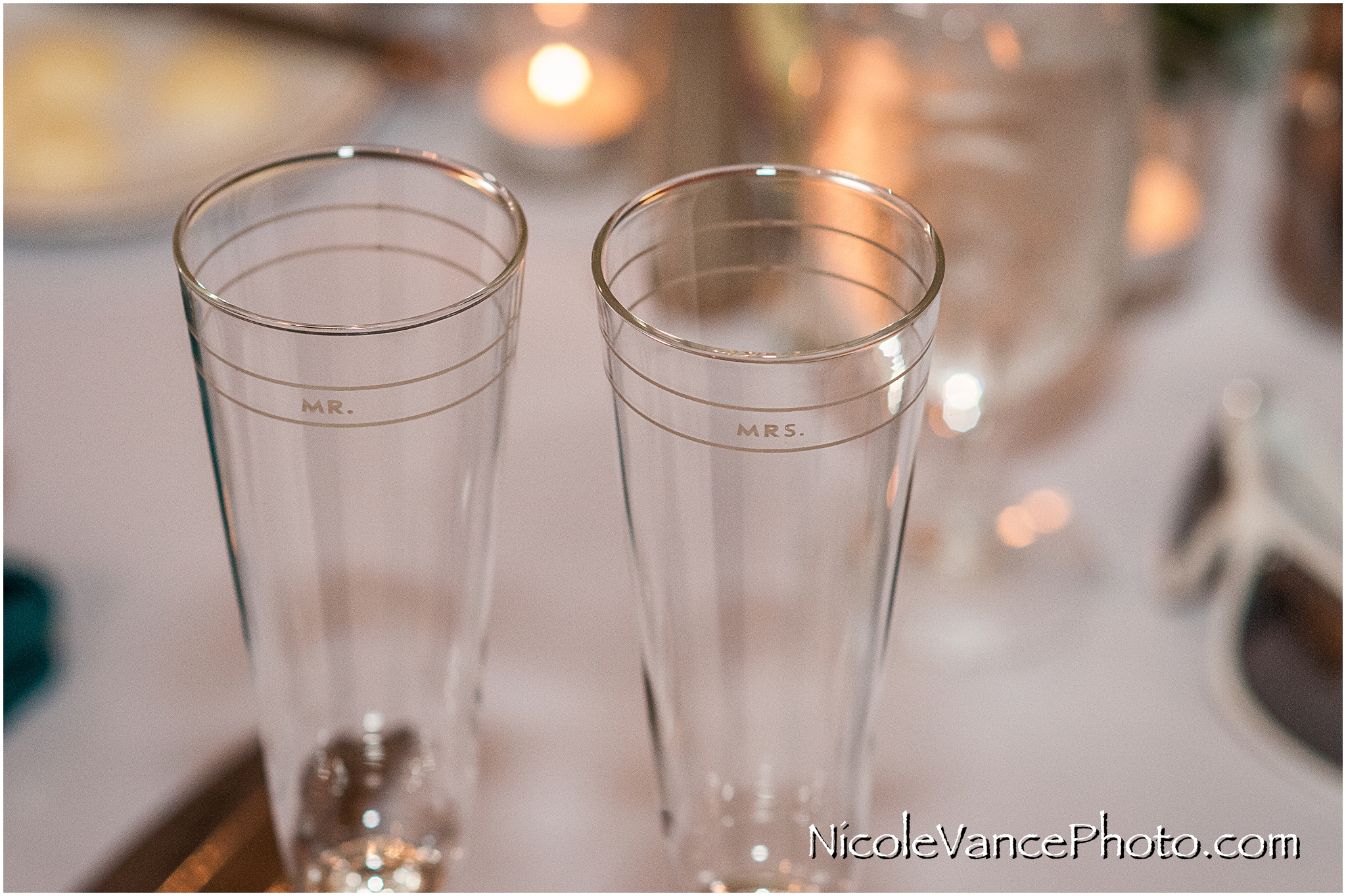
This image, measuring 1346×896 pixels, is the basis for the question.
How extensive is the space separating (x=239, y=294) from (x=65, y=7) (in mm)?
476

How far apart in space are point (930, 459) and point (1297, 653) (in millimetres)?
143

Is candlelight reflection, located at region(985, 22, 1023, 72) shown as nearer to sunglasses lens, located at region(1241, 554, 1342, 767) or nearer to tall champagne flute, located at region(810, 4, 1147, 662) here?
tall champagne flute, located at region(810, 4, 1147, 662)

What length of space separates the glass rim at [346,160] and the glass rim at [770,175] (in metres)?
0.02

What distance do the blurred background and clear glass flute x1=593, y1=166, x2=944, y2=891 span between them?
72 mm

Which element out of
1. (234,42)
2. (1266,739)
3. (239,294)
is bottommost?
(1266,739)

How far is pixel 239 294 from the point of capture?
0.68 feet

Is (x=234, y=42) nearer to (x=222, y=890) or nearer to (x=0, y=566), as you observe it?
(x=0, y=566)

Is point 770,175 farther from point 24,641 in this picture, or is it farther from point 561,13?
point 561,13

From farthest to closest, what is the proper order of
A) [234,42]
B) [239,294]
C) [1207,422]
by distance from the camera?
[234,42], [1207,422], [239,294]

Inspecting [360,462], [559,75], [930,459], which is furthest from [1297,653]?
[559,75]

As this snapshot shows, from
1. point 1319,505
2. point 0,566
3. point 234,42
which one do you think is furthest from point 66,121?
point 1319,505

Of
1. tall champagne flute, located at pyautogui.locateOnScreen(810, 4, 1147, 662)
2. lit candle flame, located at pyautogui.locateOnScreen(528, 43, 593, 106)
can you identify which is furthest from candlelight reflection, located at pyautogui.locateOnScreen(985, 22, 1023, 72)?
lit candle flame, located at pyautogui.locateOnScreen(528, 43, 593, 106)

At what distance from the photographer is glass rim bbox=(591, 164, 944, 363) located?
16 centimetres

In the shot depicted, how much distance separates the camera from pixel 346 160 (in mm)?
213
